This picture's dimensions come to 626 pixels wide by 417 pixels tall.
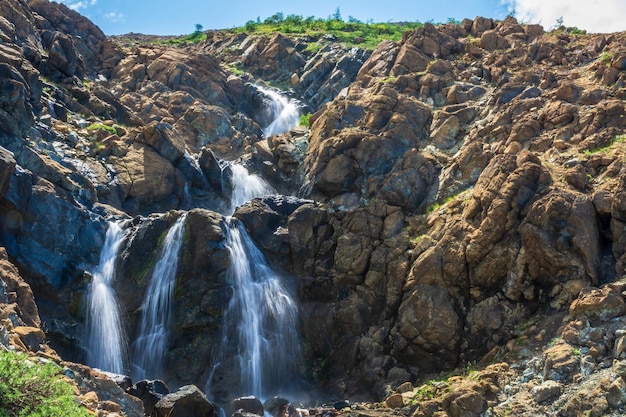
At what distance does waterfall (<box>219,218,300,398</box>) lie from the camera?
25.4 metres

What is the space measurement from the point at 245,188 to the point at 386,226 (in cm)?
1147

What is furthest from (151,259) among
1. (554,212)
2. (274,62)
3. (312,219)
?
(274,62)

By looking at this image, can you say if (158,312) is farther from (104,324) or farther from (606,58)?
(606,58)

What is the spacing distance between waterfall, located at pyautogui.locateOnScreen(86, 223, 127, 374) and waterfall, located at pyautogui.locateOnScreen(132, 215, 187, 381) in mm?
815

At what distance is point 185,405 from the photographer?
19.1m

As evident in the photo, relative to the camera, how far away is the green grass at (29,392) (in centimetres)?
1016

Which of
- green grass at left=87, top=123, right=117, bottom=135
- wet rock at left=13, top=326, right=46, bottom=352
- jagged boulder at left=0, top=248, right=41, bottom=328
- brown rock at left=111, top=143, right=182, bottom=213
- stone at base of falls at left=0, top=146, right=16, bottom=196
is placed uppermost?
green grass at left=87, top=123, right=117, bottom=135

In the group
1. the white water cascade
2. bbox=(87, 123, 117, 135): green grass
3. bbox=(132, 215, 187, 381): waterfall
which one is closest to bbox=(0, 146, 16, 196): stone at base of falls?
bbox=(132, 215, 187, 381): waterfall

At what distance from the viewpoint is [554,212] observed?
21.6m

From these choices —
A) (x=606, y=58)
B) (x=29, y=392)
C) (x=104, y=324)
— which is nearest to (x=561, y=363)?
(x=29, y=392)

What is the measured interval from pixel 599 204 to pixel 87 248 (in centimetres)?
2249

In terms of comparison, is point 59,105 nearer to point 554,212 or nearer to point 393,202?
point 393,202

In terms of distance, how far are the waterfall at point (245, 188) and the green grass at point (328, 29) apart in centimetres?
3694

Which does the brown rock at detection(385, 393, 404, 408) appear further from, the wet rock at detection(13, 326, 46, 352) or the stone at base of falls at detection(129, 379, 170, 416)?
the wet rock at detection(13, 326, 46, 352)
